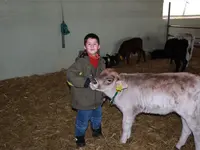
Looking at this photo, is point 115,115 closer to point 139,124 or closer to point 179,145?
point 139,124

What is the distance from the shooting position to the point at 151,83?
312 cm

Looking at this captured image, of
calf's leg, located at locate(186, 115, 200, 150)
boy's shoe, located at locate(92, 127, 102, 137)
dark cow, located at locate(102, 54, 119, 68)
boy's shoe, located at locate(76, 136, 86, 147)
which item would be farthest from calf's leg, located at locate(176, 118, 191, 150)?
dark cow, located at locate(102, 54, 119, 68)

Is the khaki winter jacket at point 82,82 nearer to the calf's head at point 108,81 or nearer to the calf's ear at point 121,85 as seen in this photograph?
the calf's head at point 108,81

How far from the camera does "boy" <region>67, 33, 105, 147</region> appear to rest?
2982mm

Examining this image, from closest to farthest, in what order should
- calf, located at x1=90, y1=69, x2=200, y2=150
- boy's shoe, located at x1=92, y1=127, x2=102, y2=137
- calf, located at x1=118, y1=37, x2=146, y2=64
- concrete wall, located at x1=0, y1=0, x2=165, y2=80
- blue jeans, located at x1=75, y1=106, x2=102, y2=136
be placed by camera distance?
calf, located at x1=90, y1=69, x2=200, y2=150 → blue jeans, located at x1=75, y1=106, x2=102, y2=136 → boy's shoe, located at x1=92, y1=127, x2=102, y2=137 → concrete wall, located at x1=0, y1=0, x2=165, y2=80 → calf, located at x1=118, y1=37, x2=146, y2=64

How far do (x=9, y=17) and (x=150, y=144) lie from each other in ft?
15.6

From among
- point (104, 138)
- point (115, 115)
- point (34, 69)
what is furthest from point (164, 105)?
point (34, 69)

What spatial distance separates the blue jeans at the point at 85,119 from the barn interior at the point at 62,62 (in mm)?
265

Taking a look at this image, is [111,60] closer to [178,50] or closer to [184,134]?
[178,50]

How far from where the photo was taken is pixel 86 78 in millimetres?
2977

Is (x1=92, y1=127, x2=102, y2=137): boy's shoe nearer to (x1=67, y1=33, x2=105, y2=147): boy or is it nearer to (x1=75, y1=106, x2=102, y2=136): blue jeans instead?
(x1=75, y1=106, x2=102, y2=136): blue jeans

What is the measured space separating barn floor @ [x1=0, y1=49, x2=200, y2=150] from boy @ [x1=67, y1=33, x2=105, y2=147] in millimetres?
544

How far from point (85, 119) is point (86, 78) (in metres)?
0.62

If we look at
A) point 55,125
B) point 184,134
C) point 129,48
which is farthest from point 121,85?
point 129,48
